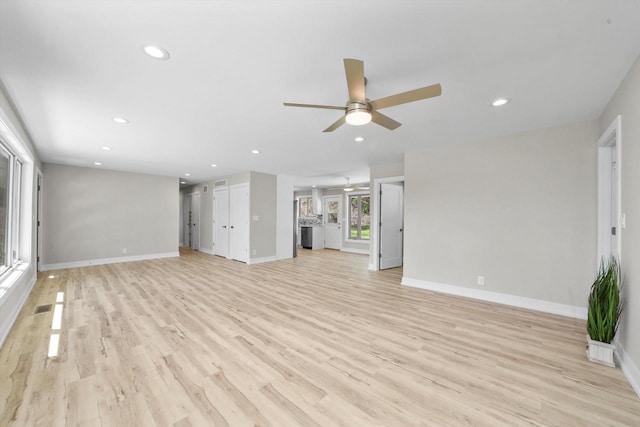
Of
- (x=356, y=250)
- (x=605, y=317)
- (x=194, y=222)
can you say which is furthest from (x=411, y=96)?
(x=194, y=222)

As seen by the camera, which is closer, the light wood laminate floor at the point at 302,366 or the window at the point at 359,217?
the light wood laminate floor at the point at 302,366

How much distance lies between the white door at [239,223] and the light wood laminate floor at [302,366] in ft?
9.99

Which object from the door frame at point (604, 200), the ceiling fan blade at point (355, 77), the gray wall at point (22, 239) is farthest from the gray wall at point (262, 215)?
the door frame at point (604, 200)

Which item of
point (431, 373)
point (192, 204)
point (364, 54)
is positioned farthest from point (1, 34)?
point (192, 204)

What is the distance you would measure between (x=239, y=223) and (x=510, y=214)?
19.9ft

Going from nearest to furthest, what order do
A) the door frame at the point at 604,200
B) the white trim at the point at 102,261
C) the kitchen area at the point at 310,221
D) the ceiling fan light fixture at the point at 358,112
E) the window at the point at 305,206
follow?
the ceiling fan light fixture at the point at 358,112
the door frame at the point at 604,200
the white trim at the point at 102,261
the kitchen area at the point at 310,221
the window at the point at 305,206

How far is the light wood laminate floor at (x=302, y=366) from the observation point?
165 cm

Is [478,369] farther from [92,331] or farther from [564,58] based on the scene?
[92,331]

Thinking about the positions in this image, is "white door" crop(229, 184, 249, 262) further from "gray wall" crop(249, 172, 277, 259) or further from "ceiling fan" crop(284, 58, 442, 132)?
"ceiling fan" crop(284, 58, 442, 132)

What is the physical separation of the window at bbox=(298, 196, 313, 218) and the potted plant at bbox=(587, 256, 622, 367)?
30.2 feet

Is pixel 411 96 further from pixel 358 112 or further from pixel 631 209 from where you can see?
pixel 631 209

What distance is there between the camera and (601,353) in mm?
2227

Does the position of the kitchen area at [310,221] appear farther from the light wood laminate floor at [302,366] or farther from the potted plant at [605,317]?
the potted plant at [605,317]

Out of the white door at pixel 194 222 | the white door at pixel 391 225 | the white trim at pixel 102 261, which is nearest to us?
the white trim at pixel 102 261
